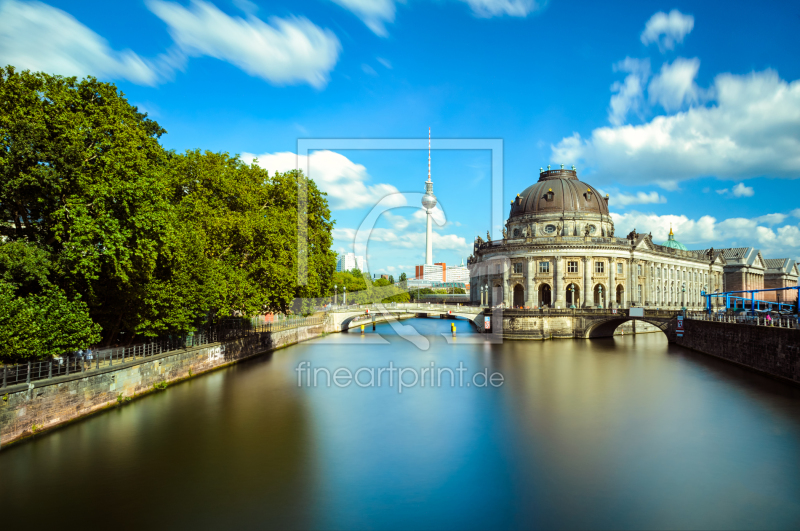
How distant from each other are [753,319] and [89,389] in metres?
44.6

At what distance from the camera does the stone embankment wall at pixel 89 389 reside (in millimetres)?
18906

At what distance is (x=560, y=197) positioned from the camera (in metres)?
79.3

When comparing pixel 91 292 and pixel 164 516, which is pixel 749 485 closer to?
pixel 164 516

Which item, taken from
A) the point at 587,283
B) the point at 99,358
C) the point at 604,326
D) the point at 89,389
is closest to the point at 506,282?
the point at 587,283

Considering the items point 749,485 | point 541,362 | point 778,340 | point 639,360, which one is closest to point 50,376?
point 749,485

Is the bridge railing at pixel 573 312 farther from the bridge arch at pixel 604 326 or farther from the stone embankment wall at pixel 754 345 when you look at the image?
the stone embankment wall at pixel 754 345

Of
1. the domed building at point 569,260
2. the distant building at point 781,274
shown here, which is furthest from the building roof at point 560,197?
the distant building at point 781,274

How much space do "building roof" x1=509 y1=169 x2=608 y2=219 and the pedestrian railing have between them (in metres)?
53.7

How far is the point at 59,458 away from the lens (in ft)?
60.3

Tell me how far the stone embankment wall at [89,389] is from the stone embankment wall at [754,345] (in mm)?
35851

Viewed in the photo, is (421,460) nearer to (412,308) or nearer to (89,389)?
(89,389)

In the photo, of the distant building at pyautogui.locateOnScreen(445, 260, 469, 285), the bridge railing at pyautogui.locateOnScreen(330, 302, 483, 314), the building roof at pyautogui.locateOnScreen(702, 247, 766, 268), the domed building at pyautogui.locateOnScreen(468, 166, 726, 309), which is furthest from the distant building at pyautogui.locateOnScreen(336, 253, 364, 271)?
the building roof at pyautogui.locateOnScreen(702, 247, 766, 268)

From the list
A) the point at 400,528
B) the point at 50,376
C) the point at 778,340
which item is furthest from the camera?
the point at 778,340

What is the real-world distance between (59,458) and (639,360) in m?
42.2
